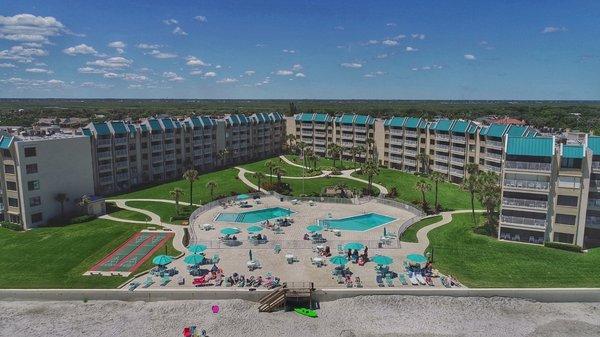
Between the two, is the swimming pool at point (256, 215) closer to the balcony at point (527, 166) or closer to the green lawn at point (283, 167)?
the green lawn at point (283, 167)

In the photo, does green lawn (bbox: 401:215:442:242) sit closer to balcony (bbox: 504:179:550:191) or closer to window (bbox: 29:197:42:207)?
balcony (bbox: 504:179:550:191)

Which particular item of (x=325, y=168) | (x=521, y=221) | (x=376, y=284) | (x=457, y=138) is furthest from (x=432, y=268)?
(x=325, y=168)

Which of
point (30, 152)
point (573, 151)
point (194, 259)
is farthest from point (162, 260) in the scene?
point (573, 151)

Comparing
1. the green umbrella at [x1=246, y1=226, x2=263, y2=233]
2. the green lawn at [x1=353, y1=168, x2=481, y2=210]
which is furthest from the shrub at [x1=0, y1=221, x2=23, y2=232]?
the green lawn at [x1=353, y1=168, x2=481, y2=210]

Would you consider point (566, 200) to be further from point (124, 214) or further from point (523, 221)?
point (124, 214)

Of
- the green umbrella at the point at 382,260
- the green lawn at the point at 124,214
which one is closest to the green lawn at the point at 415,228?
the green umbrella at the point at 382,260

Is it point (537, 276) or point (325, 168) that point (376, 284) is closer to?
point (537, 276)
